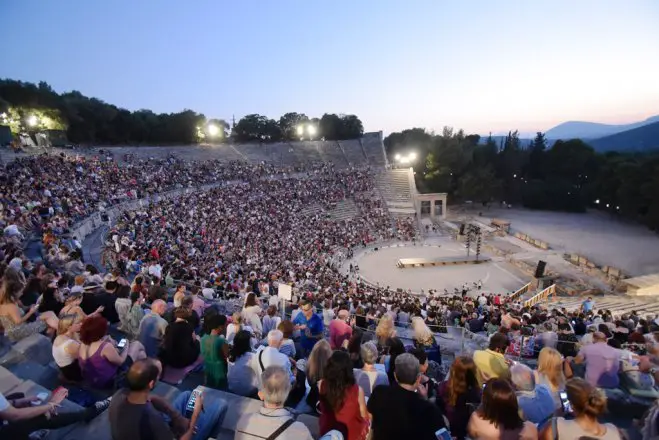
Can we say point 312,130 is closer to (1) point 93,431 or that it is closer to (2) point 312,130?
(2) point 312,130

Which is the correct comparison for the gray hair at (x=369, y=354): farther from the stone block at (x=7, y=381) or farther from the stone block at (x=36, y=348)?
the stone block at (x=36, y=348)

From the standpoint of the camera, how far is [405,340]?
Answer: 6.79 metres

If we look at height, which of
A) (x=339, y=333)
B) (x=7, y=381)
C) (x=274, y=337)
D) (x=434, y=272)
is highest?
(x=274, y=337)

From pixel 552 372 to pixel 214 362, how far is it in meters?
3.37

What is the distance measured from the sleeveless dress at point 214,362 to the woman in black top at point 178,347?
178 mm

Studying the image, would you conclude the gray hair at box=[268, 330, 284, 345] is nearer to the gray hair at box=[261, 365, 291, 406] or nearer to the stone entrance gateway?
the gray hair at box=[261, 365, 291, 406]

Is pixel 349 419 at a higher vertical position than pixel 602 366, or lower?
higher

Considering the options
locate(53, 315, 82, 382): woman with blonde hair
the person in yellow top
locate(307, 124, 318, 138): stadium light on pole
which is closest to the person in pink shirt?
the person in yellow top

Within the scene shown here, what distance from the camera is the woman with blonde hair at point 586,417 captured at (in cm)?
248

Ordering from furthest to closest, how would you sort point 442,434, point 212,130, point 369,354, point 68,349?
point 212,130 < point 68,349 < point 369,354 < point 442,434

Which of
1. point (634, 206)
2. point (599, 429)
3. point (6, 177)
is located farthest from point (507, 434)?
point (634, 206)

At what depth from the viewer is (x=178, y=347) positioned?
4.16m

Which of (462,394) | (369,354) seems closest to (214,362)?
(369,354)

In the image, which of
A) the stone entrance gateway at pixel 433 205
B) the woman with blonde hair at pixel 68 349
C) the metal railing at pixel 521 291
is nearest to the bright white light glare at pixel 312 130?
the stone entrance gateway at pixel 433 205
